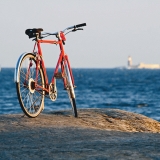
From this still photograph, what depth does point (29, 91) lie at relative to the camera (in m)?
7.31

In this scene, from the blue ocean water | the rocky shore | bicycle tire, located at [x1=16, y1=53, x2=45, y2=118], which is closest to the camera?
the rocky shore

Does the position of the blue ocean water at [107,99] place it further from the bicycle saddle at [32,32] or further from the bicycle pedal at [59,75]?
the bicycle saddle at [32,32]

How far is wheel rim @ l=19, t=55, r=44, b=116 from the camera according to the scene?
724 cm

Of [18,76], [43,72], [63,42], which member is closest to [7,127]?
[18,76]

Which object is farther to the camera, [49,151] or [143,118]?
[143,118]

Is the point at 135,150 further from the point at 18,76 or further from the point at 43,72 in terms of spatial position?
the point at 43,72

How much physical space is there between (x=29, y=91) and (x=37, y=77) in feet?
1.07

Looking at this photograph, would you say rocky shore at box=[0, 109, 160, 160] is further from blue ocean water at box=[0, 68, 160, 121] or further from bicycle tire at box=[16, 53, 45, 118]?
blue ocean water at box=[0, 68, 160, 121]

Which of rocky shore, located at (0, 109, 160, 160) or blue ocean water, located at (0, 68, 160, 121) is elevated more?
rocky shore, located at (0, 109, 160, 160)

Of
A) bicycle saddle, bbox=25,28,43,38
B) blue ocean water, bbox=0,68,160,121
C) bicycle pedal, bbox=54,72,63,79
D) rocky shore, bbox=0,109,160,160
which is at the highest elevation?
bicycle saddle, bbox=25,28,43,38

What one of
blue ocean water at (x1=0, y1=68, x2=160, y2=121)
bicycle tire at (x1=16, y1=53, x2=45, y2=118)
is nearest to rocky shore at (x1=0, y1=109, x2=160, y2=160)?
bicycle tire at (x1=16, y1=53, x2=45, y2=118)

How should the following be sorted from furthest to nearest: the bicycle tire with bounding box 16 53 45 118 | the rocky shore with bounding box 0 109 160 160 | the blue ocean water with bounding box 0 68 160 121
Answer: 1. the blue ocean water with bounding box 0 68 160 121
2. the bicycle tire with bounding box 16 53 45 118
3. the rocky shore with bounding box 0 109 160 160

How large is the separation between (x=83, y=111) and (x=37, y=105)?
1.13 m

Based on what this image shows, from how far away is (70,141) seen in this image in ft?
18.6
